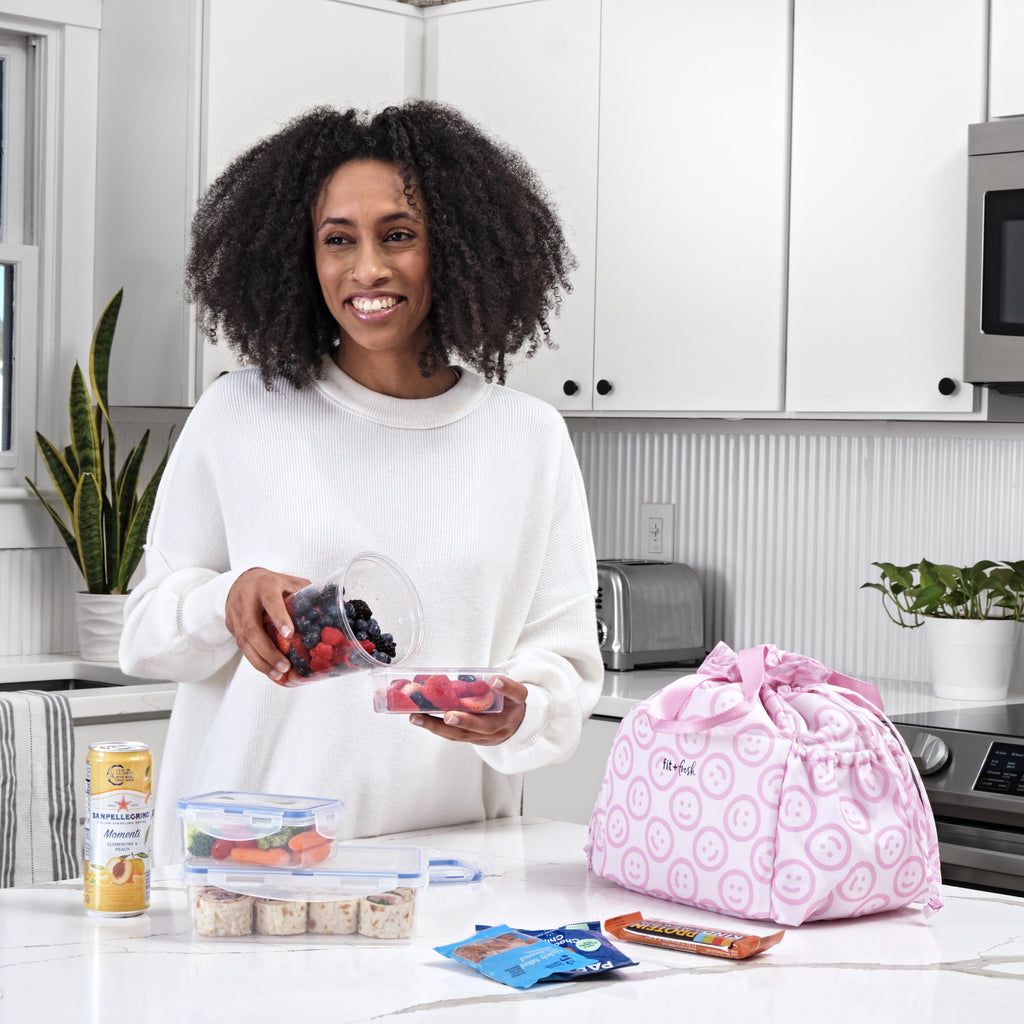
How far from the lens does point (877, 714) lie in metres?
1.40

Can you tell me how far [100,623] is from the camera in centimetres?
314

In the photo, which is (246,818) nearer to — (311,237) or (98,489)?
(311,237)

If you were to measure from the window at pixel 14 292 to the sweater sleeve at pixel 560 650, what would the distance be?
183 centimetres

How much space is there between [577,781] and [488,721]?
4.74ft

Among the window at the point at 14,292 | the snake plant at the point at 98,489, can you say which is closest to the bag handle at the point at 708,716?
the snake plant at the point at 98,489

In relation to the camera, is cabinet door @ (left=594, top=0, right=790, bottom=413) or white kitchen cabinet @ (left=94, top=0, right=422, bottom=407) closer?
cabinet door @ (left=594, top=0, right=790, bottom=413)

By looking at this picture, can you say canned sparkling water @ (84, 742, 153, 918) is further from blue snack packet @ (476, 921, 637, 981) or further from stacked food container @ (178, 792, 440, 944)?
blue snack packet @ (476, 921, 637, 981)

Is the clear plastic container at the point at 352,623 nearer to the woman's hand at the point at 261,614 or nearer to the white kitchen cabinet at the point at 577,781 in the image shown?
the woman's hand at the point at 261,614

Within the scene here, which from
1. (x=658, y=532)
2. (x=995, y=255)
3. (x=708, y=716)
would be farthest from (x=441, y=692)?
(x=658, y=532)

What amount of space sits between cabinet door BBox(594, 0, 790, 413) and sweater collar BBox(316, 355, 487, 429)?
4.25 ft

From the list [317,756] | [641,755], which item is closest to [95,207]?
[317,756]

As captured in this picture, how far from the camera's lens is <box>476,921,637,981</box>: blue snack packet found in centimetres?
113

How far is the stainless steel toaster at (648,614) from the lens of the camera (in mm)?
3080

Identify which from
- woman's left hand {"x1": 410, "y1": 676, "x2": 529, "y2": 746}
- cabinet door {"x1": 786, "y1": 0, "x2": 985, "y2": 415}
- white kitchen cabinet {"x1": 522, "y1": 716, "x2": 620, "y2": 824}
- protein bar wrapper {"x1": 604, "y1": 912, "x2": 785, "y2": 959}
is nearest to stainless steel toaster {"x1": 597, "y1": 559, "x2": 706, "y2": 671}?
white kitchen cabinet {"x1": 522, "y1": 716, "x2": 620, "y2": 824}
